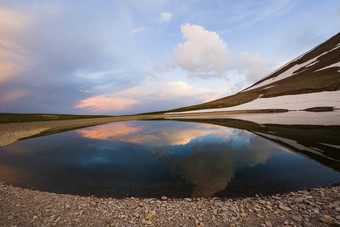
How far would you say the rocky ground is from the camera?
6.33 meters

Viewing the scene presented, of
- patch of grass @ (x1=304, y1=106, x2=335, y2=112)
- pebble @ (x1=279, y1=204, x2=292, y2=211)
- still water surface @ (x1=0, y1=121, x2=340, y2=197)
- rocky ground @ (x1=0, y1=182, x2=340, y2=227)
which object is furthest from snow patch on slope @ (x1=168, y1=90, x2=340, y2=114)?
pebble @ (x1=279, y1=204, x2=292, y2=211)

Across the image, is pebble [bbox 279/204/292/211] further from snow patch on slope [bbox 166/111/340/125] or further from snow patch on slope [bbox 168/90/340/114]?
snow patch on slope [bbox 168/90/340/114]

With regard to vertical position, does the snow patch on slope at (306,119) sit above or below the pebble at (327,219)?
below

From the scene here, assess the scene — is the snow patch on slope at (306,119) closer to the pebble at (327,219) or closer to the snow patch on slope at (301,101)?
the snow patch on slope at (301,101)

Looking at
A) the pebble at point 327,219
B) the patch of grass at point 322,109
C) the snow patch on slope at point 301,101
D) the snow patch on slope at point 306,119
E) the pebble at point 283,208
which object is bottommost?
the snow patch on slope at point 306,119

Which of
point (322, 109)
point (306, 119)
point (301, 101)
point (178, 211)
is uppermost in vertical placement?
point (301, 101)

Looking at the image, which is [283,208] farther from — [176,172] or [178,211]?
[176,172]

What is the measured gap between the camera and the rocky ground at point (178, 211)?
6328mm

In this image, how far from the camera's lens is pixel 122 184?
10789mm

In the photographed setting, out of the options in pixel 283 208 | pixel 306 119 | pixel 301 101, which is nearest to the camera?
pixel 283 208

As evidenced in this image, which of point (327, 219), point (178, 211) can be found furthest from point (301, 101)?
point (178, 211)

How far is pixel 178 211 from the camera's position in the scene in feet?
23.9

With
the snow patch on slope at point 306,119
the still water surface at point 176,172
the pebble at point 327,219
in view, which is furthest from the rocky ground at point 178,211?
the snow patch on slope at point 306,119

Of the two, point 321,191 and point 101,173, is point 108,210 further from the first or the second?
point 321,191
